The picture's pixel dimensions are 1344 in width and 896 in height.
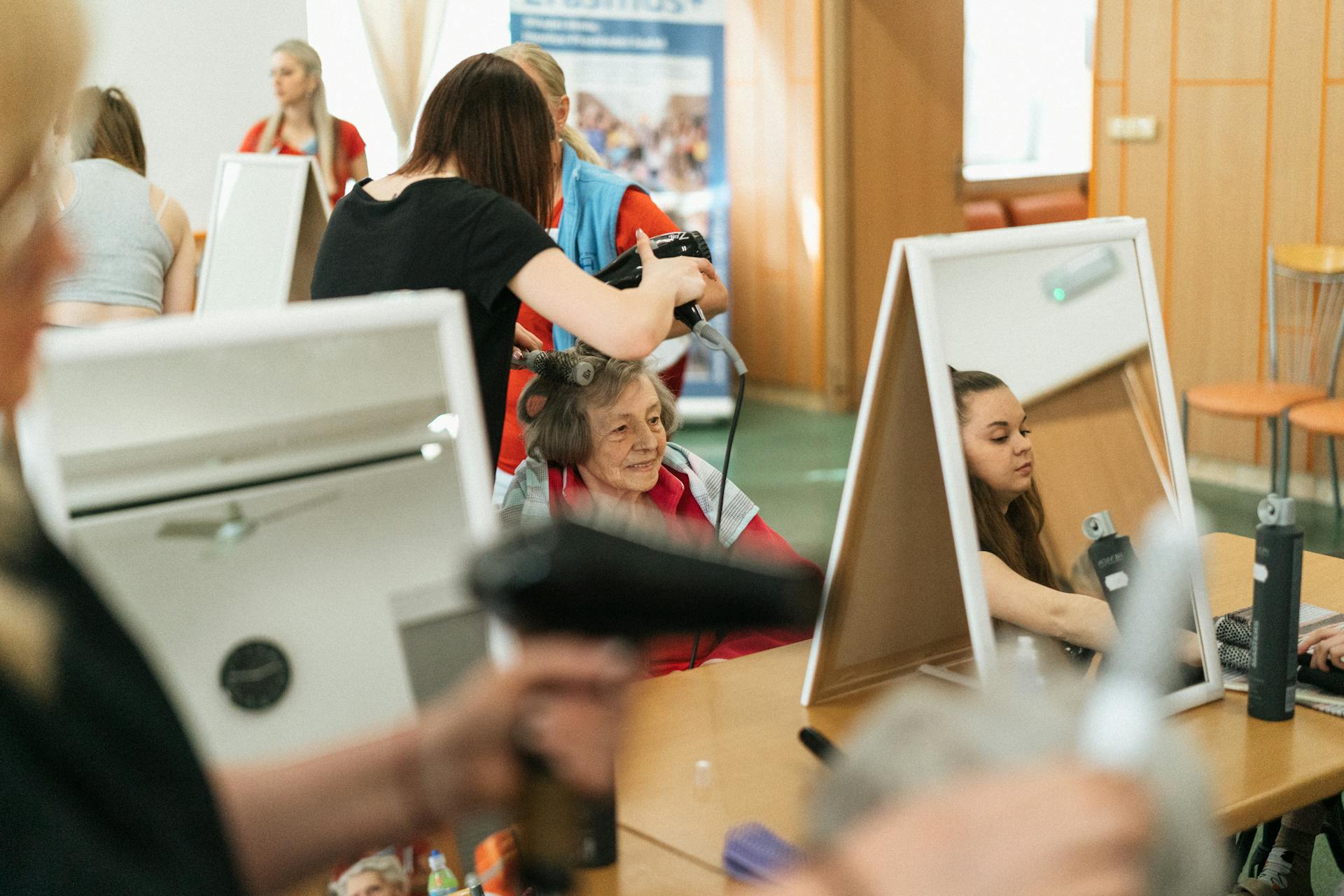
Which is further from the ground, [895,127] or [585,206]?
[895,127]

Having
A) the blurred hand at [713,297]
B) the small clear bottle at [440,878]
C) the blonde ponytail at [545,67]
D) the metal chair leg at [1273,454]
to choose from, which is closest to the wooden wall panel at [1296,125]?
the metal chair leg at [1273,454]

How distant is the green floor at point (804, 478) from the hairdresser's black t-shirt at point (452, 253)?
1.96m

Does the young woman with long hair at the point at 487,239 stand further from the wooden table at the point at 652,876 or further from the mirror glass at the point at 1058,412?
the wooden table at the point at 652,876

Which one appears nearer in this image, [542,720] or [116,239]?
[542,720]

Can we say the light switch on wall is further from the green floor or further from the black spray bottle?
the black spray bottle

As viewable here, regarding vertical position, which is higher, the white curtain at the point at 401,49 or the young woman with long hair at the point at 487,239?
the white curtain at the point at 401,49

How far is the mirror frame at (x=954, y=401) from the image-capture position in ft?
4.81

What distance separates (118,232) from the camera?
2979mm

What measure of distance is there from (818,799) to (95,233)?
2.83 m

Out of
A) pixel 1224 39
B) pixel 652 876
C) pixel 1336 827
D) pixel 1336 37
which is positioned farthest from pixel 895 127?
pixel 652 876

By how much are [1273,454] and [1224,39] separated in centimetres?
168

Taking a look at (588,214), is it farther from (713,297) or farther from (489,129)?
(489,129)

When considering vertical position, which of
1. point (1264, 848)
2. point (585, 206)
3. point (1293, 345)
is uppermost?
point (585, 206)

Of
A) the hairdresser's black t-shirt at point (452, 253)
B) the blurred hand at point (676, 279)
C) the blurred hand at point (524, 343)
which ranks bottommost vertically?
the blurred hand at point (524, 343)
